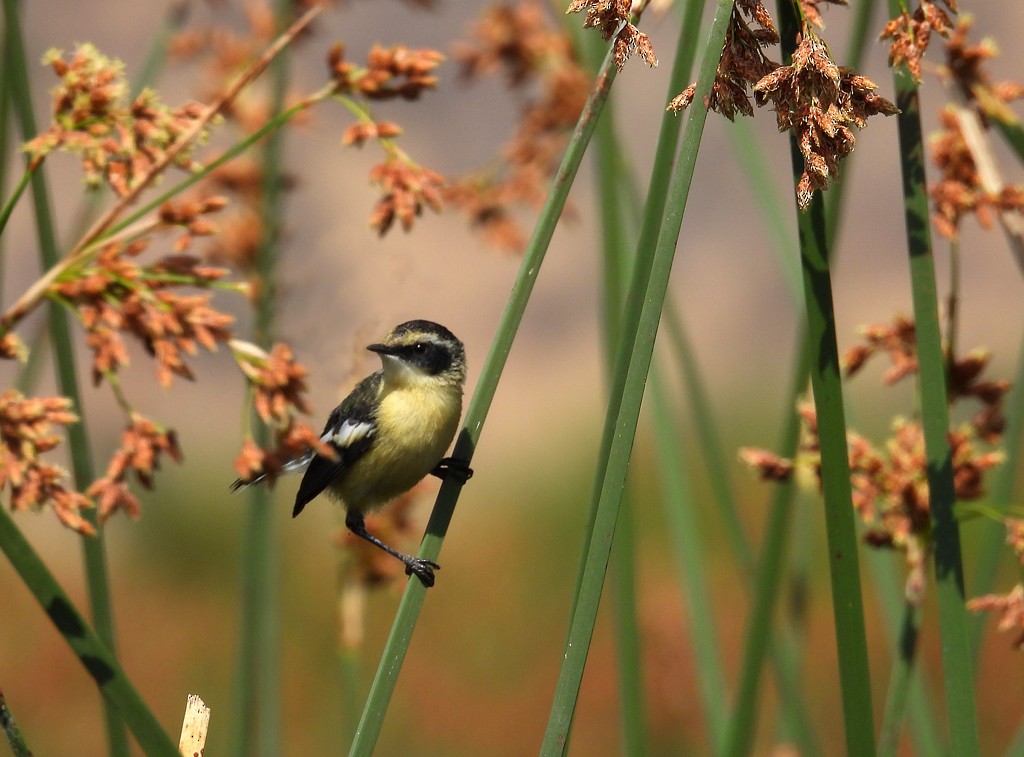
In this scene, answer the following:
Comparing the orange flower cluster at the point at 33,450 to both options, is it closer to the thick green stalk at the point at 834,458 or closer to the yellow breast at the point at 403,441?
the thick green stalk at the point at 834,458

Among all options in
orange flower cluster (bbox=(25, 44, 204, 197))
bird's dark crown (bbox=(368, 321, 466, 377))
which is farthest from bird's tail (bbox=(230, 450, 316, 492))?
orange flower cluster (bbox=(25, 44, 204, 197))

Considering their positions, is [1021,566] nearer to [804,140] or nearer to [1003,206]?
[1003,206]

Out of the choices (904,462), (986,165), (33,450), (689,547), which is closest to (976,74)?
(986,165)

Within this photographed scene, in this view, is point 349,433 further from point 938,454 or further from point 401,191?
point 938,454

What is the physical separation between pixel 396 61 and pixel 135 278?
569 mm

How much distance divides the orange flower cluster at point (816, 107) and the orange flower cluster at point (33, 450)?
3.41 ft

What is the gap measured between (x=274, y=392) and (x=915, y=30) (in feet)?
3.43

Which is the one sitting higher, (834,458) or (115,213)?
(115,213)

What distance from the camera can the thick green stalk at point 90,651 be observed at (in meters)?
1.51

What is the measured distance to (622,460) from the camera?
55.7 inches

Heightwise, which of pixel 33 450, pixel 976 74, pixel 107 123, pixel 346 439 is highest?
pixel 976 74

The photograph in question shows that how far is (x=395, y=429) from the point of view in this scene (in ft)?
9.96

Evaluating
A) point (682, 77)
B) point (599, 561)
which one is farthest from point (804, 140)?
point (599, 561)

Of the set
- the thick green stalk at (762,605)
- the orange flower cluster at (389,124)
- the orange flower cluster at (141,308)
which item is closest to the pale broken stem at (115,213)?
the orange flower cluster at (141,308)
